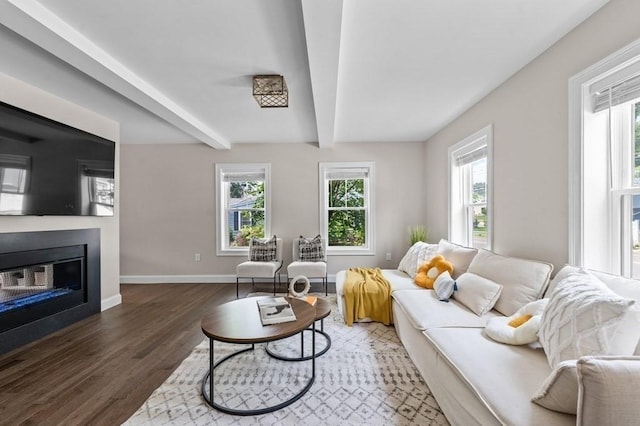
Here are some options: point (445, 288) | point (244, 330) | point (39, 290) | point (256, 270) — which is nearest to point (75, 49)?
point (244, 330)

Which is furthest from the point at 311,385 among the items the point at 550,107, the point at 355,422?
the point at 550,107

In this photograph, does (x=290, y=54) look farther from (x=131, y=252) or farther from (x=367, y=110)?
(x=131, y=252)

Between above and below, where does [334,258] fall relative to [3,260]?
below

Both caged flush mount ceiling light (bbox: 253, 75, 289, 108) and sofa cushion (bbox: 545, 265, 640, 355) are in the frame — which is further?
caged flush mount ceiling light (bbox: 253, 75, 289, 108)

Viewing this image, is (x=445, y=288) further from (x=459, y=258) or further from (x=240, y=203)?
(x=240, y=203)

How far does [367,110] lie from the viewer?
3.37 metres

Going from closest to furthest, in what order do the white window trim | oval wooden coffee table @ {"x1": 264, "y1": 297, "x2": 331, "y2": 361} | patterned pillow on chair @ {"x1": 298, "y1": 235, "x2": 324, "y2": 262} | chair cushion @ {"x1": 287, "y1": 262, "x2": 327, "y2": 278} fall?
the white window trim → oval wooden coffee table @ {"x1": 264, "y1": 297, "x2": 331, "y2": 361} → chair cushion @ {"x1": 287, "y1": 262, "x2": 327, "y2": 278} → patterned pillow on chair @ {"x1": 298, "y1": 235, "x2": 324, "y2": 262}

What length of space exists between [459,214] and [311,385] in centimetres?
292

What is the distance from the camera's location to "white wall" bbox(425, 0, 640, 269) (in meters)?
1.73

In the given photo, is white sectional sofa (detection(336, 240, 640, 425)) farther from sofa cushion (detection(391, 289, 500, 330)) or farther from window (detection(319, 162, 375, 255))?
window (detection(319, 162, 375, 255))

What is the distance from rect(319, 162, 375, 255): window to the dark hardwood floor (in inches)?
93.3

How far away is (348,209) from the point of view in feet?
16.2

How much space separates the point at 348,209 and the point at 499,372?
12.1ft

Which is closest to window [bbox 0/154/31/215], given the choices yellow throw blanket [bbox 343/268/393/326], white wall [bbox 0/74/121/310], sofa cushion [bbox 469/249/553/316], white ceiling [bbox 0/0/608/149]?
white wall [bbox 0/74/121/310]
